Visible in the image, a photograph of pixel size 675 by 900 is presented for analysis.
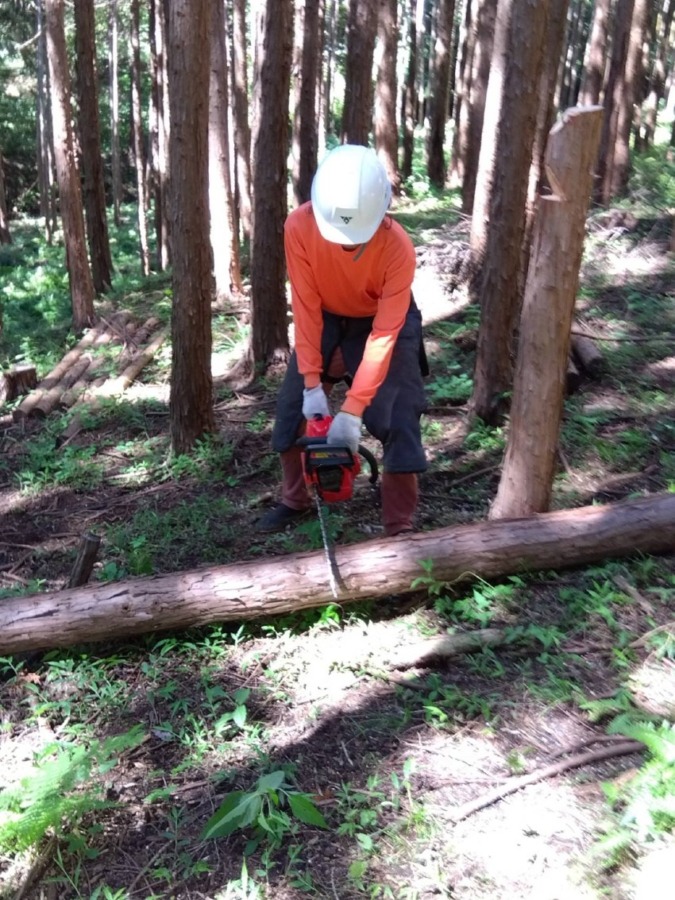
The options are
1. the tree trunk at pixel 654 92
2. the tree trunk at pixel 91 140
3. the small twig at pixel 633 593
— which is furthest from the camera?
the tree trunk at pixel 654 92

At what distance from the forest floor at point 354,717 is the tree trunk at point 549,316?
0.56 m

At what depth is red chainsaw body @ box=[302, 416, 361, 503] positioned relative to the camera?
3723 mm

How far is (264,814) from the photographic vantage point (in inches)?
109

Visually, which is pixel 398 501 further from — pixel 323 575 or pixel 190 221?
pixel 190 221

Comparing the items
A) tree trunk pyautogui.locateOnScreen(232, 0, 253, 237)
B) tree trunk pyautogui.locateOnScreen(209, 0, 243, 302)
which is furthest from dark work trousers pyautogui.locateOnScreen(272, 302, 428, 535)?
tree trunk pyautogui.locateOnScreen(232, 0, 253, 237)

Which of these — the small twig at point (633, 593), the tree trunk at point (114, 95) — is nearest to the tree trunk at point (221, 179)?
the small twig at point (633, 593)

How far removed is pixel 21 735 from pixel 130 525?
2.20 metres

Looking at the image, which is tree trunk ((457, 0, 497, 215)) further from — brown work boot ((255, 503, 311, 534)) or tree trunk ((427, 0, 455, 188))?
brown work boot ((255, 503, 311, 534))

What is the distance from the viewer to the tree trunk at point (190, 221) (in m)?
5.59

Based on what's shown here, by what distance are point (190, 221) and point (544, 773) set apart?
463 centimetres

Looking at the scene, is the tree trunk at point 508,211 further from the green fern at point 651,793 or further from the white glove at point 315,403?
the green fern at point 651,793

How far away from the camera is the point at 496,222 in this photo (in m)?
5.80

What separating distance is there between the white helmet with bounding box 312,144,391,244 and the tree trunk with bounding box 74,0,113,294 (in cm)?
1043

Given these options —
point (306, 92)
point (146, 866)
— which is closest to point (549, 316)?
point (146, 866)
